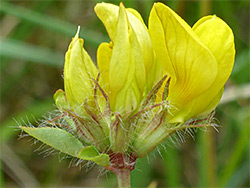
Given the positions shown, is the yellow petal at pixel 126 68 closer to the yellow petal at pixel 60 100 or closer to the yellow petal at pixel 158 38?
the yellow petal at pixel 158 38

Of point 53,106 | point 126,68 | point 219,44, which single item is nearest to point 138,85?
point 126,68

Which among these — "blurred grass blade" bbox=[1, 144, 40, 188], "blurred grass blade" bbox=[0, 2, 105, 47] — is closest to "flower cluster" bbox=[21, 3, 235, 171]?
"blurred grass blade" bbox=[0, 2, 105, 47]

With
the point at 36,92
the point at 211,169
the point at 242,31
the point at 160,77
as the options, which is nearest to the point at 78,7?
the point at 36,92

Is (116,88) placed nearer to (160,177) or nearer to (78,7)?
(160,177)

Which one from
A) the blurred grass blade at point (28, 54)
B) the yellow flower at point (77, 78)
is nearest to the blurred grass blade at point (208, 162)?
the blurred grass blade at point (28, 54)

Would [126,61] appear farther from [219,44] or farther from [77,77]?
[219,44]

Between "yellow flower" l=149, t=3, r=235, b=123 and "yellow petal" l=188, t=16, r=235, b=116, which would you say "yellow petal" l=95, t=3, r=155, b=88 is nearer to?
"yellow flower" l=149, t=3, r=235, b=123
